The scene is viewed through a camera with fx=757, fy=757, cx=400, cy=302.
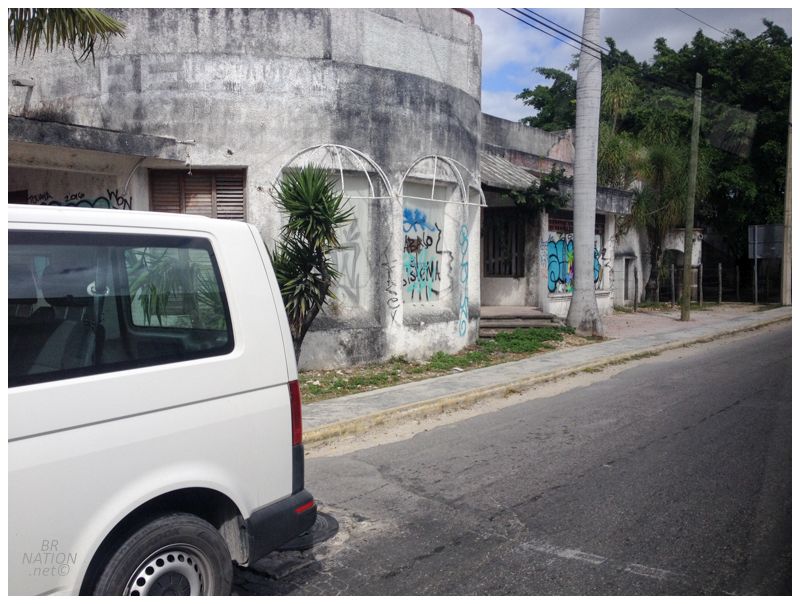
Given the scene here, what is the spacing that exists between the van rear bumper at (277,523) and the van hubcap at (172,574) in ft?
0.87

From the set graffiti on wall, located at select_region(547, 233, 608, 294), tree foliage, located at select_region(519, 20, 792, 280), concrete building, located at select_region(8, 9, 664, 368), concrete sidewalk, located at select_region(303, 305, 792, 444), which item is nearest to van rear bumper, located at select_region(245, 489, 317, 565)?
concrete sidewalk, located at select_region(303, 305, 792, 444)

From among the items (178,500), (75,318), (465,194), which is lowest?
(178,500)

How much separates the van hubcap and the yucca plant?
20.7 feet

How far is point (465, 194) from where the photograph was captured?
1305 cm

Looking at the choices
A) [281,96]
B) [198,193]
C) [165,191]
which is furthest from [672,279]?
[165,191]

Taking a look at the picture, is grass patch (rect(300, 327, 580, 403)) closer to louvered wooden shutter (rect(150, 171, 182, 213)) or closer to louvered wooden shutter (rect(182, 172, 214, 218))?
louvered wooden shutter (rect(182, 172, 214, 218))

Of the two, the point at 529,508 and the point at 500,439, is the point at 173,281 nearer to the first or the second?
the point at 529,508

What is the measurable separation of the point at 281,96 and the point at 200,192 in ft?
5.96

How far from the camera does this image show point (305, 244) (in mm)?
9812

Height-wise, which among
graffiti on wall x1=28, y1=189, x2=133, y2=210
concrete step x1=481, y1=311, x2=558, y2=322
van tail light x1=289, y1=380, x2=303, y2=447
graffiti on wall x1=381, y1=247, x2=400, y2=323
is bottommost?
concrete step x1=481, y1=311, x2=558, y2=322

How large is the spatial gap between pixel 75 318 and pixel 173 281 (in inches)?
19.2

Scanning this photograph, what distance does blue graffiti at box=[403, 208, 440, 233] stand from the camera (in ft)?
40.3

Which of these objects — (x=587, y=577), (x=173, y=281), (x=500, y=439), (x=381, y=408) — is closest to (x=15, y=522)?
(x=173, y=281)

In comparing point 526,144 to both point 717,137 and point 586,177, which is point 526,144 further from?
point 717,137
